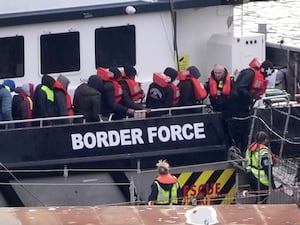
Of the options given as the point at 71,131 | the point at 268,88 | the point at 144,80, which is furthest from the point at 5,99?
the point at 268,88

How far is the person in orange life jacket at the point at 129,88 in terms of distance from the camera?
47.7 feet

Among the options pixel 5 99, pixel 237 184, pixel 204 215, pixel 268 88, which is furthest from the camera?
pixel 268 88

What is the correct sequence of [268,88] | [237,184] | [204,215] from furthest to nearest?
[268,88]
[237,184]
[204,215]

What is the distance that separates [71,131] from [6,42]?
1.44 m

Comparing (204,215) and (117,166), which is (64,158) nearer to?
(117,166)

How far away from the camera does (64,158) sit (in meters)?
14.1

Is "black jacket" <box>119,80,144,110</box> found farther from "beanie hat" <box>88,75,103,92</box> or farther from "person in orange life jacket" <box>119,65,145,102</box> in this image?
"beanie hat" <box>88,75,103,92</box>

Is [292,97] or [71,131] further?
[292,97]

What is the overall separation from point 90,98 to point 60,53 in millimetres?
1099

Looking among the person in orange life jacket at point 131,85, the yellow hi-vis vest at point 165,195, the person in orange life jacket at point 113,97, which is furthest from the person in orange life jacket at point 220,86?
the yellow hi-vis vest at point 165,195

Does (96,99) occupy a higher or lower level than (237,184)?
higher

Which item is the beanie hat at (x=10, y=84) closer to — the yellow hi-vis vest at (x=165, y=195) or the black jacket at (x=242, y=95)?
the yellow hi-vis vest at (x=165, y=195)

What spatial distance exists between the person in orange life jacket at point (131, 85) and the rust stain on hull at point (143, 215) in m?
3.60

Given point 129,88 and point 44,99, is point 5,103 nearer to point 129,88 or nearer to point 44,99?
point 44,99
